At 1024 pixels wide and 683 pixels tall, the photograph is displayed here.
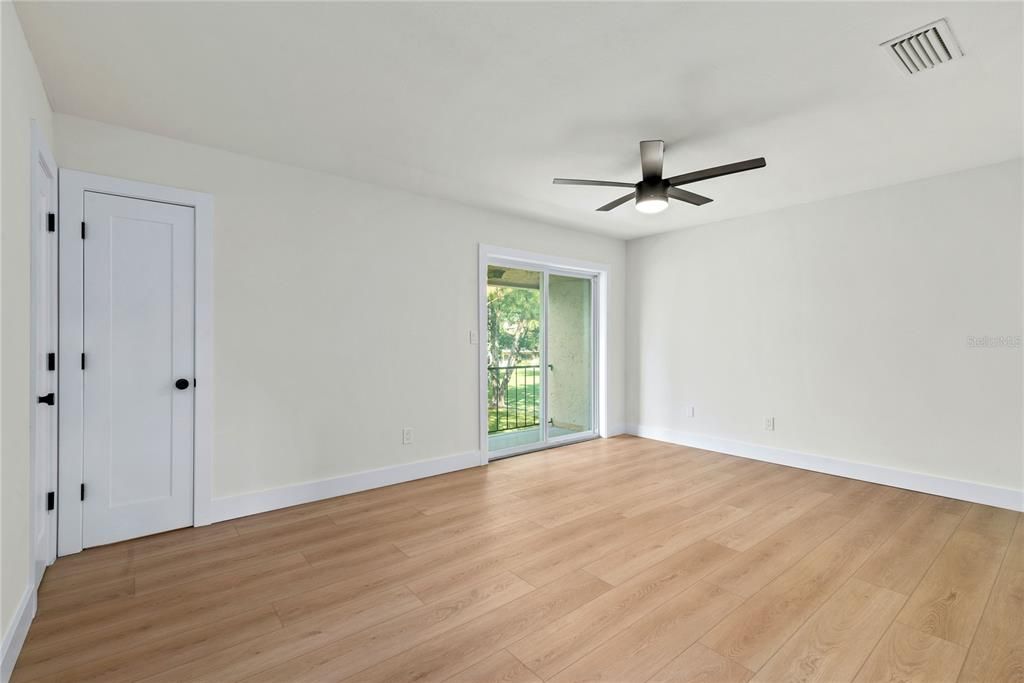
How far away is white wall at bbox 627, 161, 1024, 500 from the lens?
341 cm

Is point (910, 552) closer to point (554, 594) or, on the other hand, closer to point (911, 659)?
point (911, 659)

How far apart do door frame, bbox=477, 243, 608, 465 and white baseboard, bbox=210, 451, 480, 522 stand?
16.7 inches

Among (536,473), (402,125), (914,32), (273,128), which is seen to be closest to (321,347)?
(273,128)

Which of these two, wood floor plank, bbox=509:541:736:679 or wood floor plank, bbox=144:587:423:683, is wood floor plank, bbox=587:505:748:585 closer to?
wood floor plank, bbox=509:541:736:679

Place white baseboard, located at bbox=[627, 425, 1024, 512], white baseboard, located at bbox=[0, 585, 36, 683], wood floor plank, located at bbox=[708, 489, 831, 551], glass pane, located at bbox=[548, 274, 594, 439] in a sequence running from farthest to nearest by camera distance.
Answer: glass pane, located at bbox=[548, 274, 594, 439], white baseboard, located at bbox=[627, 425, 1024, 512], wood floor plank, located at bbox=[708, 489, 831, 551], white baseboard, located at bbox=[0, 585, 36, 683]

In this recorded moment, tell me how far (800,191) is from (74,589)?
563 centimetres

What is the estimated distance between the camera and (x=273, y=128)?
281 centimetres

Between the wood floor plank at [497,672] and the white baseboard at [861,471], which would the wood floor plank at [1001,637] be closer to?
the white baseboard at [861,471]

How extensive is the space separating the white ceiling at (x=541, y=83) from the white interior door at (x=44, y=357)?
53 cm

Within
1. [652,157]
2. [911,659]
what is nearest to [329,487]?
[652,157]

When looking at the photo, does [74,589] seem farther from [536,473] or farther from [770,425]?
[770,425]

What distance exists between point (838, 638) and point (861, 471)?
273 cm

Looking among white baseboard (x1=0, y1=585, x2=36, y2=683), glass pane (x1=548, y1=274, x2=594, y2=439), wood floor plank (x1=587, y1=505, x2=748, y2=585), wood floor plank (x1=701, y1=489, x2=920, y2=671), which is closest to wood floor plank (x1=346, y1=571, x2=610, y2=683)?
wood floor plank (x1=587, y1=505, x2=748, y2=585)

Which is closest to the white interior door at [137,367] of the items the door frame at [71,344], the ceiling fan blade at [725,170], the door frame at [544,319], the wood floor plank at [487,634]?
the door frame at [71,344]
